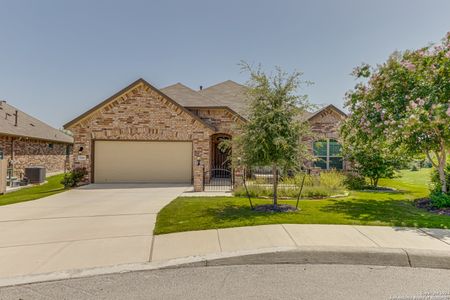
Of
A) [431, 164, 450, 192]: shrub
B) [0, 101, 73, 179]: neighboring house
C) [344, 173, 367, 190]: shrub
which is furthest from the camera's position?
[0, 101, 73, 179]: neighboring house

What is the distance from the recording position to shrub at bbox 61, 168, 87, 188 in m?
13.4

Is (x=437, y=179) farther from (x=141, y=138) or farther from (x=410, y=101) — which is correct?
(x=141, y=138)

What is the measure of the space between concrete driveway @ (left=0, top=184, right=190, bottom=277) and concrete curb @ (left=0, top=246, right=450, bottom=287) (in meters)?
0.80

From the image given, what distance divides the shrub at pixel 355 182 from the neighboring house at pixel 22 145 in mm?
19803

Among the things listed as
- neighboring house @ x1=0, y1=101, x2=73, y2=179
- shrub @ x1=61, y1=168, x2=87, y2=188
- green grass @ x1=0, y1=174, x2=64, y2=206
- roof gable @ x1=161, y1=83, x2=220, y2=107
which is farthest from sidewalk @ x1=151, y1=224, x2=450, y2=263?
neighboring house @ x1=0, y1=101, x2=73, y2=179

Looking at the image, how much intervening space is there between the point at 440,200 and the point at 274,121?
5.92 meters

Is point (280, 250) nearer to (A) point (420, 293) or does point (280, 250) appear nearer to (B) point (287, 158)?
(A) point (420, 293)

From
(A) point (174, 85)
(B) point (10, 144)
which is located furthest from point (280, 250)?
(B) point (10, 144)

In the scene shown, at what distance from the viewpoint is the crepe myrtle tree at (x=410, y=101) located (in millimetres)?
7525

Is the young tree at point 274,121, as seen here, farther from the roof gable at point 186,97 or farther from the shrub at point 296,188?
the roof gable at point 186,97

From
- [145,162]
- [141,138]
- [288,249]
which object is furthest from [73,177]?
[288,249]

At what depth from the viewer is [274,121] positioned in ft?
24.4

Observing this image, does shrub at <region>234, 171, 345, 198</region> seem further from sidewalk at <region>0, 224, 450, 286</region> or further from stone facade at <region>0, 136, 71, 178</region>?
stone facade at <region>0, 136, 71, 178</region>

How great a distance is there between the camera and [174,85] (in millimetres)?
19219
